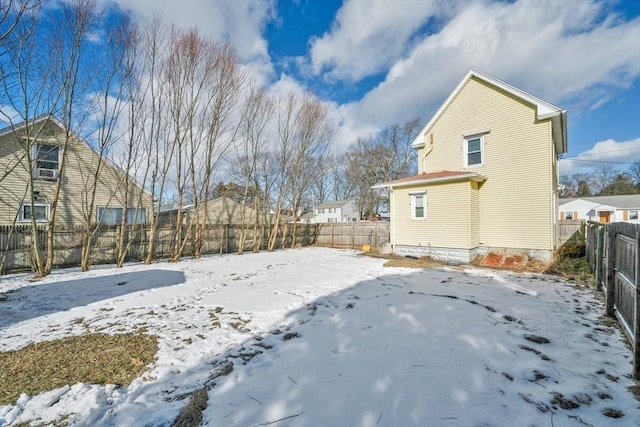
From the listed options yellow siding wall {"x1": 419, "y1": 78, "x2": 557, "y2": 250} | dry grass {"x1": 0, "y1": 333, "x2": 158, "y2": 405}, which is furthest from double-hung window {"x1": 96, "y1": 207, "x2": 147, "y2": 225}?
yellow siding wall {"x1": 419, "y1": 78, "x2": 557, "y2": 250}

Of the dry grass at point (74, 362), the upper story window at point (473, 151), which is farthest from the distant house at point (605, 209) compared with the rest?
the dry grass at point (74, 362)

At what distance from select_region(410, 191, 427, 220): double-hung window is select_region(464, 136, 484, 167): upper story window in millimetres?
2130

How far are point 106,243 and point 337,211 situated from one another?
35.3 m

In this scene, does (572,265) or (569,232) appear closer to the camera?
(572,265)

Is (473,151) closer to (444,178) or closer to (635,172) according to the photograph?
(444,178)

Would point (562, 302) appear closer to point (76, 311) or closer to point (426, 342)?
point (426, 342)

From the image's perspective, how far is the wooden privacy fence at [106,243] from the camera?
8.64m

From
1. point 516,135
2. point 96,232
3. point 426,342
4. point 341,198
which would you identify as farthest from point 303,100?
point 341,198

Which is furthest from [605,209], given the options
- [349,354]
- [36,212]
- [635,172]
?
[36,212]

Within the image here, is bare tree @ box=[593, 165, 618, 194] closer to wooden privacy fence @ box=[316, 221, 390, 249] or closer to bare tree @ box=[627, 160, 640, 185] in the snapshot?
bare tree @ box=[627, 160, 640, 185]

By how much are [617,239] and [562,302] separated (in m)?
1.63

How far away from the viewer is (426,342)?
3203 millimetres

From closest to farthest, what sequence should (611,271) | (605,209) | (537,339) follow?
(537,339)
(611,271)
(605,209)

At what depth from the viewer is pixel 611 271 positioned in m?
4.11
